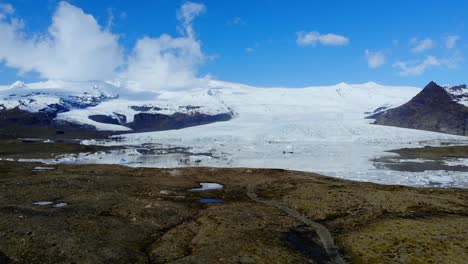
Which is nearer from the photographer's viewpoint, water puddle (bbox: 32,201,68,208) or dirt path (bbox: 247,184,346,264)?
dirt path (bbox: 247,184,346,264)

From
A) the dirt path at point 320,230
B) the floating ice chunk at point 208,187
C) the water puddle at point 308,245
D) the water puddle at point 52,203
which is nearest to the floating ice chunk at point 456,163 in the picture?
the floating ice chunk at point 208,187

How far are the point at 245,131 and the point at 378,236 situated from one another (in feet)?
474

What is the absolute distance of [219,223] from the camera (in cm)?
2839

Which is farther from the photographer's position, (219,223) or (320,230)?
(219,223)

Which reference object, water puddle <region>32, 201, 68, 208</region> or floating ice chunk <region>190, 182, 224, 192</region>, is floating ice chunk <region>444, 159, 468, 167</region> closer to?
floating ice chunk <region>190, 182, 224, 192</region>

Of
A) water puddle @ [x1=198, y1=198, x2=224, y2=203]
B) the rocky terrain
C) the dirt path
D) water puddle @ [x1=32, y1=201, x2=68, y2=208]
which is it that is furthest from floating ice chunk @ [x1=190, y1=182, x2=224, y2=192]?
water puddle @ [x1=32, y1=201, x2=68, y2=208]

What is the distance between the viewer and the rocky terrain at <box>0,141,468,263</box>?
22250 mm

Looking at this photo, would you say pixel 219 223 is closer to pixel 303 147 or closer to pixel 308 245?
pixel 308 245

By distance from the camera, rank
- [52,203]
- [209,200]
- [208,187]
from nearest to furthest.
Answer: [52,203] → [209,200] → [208,187]

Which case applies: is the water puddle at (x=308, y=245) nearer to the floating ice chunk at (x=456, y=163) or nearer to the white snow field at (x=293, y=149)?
the white snow field at (x=293, y=149)

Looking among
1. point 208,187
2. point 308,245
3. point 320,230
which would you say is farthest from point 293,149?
point 308,245

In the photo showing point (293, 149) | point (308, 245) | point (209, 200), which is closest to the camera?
point (308, 245)

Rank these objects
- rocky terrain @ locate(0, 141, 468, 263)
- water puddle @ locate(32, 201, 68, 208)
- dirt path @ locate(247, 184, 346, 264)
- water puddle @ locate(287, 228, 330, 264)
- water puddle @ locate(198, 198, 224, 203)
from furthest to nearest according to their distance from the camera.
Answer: water puddle @ locate(198, 198, 224, 203) < water puddle @ locate(32, 201, 68, 208) < dirt path @ locate(247, 184, 346, 264) < water puddle @ locate(287, 228, 330, 264) < rocky terrain @ locate(0, 141, 468, 263)

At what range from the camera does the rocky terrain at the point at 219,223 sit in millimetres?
22250
